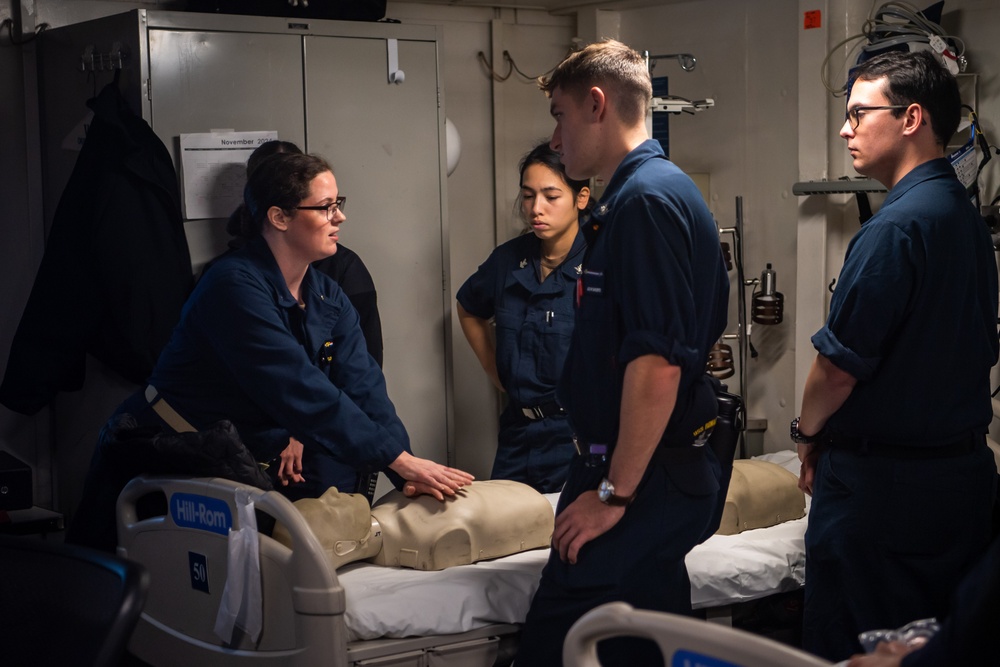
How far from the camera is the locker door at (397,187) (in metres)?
4.41

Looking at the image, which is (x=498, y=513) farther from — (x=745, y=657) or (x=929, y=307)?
(x=745, y=657)

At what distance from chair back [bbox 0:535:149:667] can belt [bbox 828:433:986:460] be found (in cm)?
175

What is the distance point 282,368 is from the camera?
120 inches

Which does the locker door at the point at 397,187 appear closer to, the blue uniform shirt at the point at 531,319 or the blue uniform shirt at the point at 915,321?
the blue uniform shirt at the point at 531,319

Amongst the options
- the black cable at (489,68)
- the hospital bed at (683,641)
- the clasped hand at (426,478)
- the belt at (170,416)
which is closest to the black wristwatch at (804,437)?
the clasped hand at (426,478)

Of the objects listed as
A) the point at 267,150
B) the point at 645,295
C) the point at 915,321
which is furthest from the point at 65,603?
the point at 267,150

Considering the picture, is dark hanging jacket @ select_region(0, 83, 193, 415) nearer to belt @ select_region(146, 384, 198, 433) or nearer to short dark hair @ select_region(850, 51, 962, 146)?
belt @ select_region(146, 384, 198, 433)

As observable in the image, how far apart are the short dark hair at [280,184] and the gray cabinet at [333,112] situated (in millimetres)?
741

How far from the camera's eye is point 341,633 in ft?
8.36

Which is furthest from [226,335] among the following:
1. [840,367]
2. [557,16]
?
[557,16]

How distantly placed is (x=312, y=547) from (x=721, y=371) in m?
2.61

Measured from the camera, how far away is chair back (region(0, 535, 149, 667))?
1.70m

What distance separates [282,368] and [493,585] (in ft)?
2.77

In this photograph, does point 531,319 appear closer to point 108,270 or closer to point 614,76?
point 108,270
